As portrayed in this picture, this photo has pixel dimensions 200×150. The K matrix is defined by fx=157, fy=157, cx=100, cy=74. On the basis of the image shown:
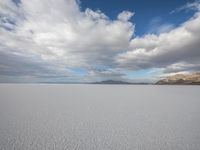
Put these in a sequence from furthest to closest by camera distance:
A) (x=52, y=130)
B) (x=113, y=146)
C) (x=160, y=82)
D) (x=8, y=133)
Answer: (x=160, y=82) → (x=52, y=130) → (x=8, y=133) → (x=113, y=146)

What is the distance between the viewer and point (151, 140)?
4168 millimetres

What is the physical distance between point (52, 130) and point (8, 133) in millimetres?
1208

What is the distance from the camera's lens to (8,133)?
4492mm

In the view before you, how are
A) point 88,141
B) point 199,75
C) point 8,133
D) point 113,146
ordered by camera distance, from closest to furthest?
point 113,146 → point 88,141 → point 8,133 → point 199,75

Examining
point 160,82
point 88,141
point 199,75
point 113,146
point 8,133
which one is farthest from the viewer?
point 160,82

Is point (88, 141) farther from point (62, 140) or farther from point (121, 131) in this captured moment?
point (121, 131)

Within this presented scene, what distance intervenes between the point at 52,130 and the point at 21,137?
0.92 metres

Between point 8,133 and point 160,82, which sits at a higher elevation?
point 160,82

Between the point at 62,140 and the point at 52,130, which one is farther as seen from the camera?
the point at 52,130

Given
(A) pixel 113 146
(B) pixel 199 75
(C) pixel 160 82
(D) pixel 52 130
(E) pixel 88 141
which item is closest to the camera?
(A) pixel 113 146

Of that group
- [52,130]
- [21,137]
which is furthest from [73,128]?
[21,137]

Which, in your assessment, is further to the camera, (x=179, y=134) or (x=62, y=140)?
(x=179, y=134)

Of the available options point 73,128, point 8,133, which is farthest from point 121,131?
point 8,133

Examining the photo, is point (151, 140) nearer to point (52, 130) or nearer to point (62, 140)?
point (62, 140)
